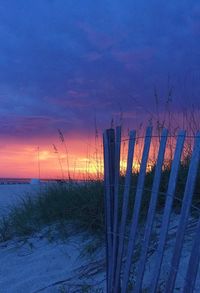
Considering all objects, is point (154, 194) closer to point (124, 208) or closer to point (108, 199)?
point (124, 208)

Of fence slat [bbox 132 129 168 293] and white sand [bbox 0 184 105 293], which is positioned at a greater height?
fence slat [bbox 132 129 168 293]

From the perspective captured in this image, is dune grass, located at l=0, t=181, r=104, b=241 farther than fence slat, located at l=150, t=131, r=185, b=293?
Yes

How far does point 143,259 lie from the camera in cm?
368

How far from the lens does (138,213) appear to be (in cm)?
376

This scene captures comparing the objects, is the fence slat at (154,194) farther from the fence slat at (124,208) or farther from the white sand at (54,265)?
the white sand at (54,265)

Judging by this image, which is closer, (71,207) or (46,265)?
(46,265)

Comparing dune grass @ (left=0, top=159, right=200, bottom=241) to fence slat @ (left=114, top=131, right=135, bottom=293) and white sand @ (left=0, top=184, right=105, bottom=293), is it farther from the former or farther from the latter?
fence slat @ (left=114, top=131, right=135, bottom=293)

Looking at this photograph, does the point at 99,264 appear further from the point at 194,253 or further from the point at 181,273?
the point at 194,253

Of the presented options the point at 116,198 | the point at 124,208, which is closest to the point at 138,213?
the point at 124,208

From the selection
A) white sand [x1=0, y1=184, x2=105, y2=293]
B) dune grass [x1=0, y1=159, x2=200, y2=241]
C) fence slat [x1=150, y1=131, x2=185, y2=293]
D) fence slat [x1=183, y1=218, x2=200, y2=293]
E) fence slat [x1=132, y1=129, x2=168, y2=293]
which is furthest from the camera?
dune grass [x1=0, y1=159, x2=200, y2=241]

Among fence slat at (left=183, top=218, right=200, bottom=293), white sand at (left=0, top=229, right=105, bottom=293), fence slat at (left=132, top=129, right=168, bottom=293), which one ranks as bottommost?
white sand at (left=0, top=229, right=105, bottom=293)

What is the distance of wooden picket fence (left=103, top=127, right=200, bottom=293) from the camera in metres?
3.34

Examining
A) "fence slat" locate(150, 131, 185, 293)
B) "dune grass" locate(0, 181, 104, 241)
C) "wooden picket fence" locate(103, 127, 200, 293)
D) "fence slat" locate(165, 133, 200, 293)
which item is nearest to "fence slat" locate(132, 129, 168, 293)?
"wooden picket fence" locate(103, 127, 200, 293)

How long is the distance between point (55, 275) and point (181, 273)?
1.36 meters
